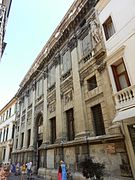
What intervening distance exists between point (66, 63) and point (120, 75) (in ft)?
20.7

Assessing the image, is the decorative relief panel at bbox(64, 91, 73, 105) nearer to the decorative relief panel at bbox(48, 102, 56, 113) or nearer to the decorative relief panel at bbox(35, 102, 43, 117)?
the decorative relief panel at bbox(48, 102, 56, 113)

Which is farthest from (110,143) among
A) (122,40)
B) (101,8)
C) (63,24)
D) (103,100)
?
(63,24)

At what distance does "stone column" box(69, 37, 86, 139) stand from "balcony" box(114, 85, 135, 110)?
10.2 feet

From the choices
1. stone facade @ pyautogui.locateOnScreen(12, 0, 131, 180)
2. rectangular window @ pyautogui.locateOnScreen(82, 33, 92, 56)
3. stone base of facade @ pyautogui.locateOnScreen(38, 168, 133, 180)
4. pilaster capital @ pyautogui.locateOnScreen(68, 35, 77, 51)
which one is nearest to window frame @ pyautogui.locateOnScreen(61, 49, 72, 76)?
stone facade @ pyautogui.locateOnScreen(12, 0, 131, 180)

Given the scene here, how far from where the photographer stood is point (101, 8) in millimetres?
9844

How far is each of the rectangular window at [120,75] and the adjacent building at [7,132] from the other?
2126cm

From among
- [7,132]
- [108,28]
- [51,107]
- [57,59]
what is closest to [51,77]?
[57,59]

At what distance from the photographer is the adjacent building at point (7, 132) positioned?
24880 millimetres

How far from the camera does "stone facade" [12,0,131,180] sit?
27.0 ft

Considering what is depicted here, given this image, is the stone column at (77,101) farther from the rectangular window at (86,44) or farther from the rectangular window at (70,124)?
the rectangular window at (70,124)

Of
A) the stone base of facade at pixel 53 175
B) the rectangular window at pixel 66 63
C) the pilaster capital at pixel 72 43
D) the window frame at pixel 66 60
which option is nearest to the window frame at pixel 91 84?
the window frame at pixel 66 60

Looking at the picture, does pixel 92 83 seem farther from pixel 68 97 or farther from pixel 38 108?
pixel 38 108

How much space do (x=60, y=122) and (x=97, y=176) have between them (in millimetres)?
5471

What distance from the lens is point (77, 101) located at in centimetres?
1071
